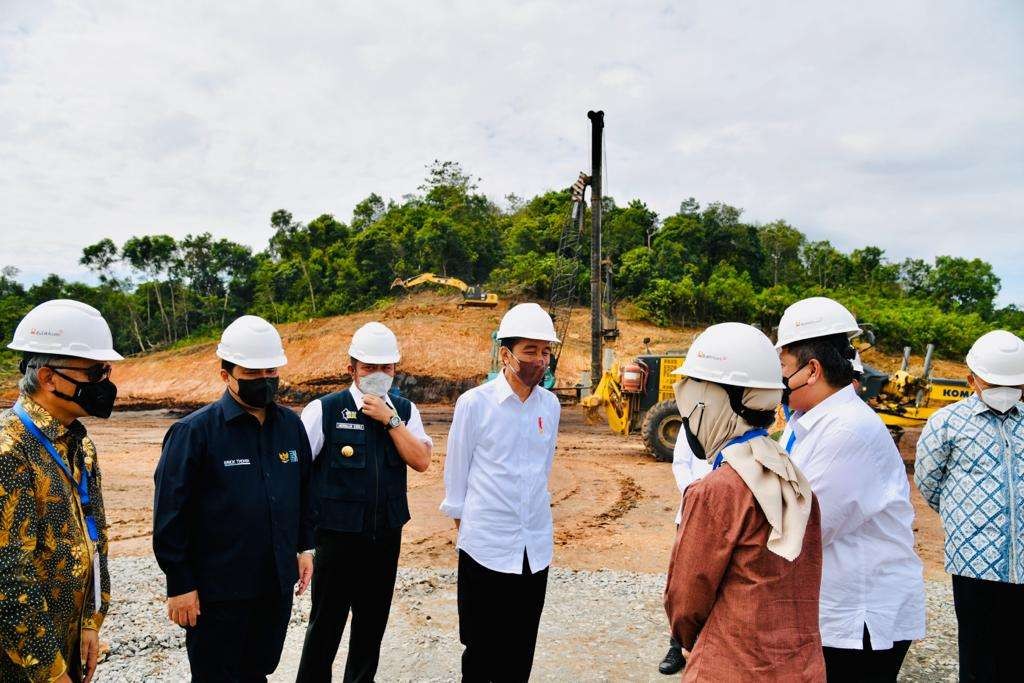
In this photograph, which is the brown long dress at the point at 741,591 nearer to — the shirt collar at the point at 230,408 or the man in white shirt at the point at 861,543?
the man in white shirt at the point at 861,543

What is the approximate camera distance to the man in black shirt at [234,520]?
2520 millimetres

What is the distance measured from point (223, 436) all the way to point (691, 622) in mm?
1960

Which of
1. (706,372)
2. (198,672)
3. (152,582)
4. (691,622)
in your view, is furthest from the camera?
(152,582)

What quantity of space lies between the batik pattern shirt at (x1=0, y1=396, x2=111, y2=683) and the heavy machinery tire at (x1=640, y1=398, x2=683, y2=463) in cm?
1030

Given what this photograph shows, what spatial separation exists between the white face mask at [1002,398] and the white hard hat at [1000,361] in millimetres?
30

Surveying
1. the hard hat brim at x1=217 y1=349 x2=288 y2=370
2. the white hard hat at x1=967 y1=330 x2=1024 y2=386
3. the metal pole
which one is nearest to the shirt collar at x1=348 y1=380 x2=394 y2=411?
the hard hat brim at x1=217 y1=349 x2=288 y2=370

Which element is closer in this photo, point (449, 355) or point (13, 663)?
point (13, 663)

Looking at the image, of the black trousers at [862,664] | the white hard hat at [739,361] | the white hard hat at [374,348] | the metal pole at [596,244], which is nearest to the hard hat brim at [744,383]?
the white hard hat at [739,361]

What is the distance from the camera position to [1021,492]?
2859 millimetres

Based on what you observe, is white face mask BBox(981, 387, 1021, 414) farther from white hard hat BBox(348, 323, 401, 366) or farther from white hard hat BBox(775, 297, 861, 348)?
white hard hat BBox(348, 323, 401, 366)

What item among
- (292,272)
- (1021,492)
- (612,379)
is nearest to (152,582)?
(1021,492)

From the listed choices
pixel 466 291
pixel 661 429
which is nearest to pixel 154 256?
pixel 466 291

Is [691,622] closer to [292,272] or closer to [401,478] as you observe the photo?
[401,478]

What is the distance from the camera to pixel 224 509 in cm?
261
